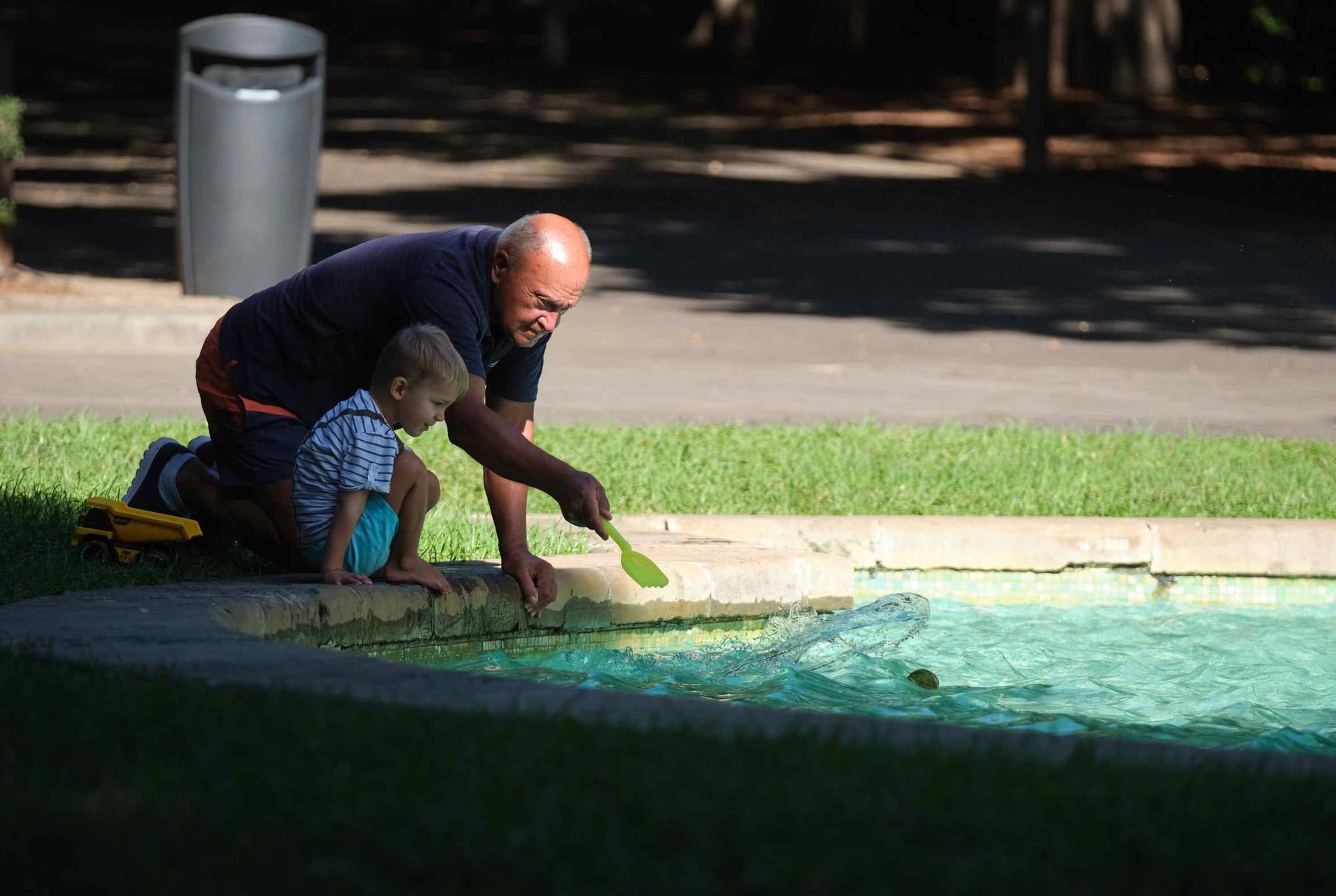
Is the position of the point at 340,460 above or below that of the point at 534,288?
below

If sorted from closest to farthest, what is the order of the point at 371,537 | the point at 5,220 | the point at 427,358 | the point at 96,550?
the point at 427,358
the point at 371,537
the point at 96,550
the point at 5,220

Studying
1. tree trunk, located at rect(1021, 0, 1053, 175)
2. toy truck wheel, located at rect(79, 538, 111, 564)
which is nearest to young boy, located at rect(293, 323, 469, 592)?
toy truck wheel, located at rect(79, 538, 111, 564)

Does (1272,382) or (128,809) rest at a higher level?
(128,809)

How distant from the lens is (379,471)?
4785 mm

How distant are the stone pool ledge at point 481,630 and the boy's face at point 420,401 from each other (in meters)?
0.43

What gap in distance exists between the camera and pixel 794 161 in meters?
23.2

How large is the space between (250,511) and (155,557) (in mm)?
291

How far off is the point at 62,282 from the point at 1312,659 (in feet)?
27.9

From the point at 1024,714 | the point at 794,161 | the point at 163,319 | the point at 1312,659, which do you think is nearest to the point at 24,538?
the point at 1024,714

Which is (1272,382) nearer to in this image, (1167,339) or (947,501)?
(1167,339)

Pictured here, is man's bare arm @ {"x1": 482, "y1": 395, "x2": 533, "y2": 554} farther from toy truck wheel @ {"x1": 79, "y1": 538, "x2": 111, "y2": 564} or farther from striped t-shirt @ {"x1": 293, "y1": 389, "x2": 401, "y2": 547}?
toy truck wheel @ {"x1": 79, "y1": 538, "x2": 111, "y2": 564}

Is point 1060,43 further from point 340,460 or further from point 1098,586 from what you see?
point 340,460

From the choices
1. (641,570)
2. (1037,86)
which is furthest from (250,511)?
(1037,86)

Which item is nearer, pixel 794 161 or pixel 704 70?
pixel 794 161
